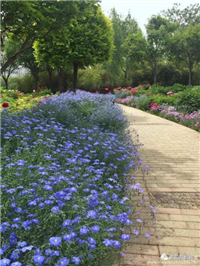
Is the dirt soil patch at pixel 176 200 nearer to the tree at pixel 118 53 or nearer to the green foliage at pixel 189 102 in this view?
the green foliage at pixel 189 102

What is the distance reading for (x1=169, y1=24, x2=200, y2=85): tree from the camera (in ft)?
84.5

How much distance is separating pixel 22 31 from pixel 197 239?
5110 millimetres

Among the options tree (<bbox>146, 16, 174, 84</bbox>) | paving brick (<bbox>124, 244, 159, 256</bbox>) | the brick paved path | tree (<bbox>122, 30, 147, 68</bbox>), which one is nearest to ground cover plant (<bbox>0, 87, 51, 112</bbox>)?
the brick paved path

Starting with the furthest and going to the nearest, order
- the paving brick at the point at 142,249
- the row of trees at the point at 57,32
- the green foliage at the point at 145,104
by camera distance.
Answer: the green foliage at the point at 145,104 < the row of trees at the point at 57,32 < the paving brick at the point at 142,249

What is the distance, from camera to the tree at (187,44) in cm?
2575

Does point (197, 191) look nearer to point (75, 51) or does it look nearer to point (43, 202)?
point (43, 202)

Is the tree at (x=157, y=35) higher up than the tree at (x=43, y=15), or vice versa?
the tree at (x=157, y=35)

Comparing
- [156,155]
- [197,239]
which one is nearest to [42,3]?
[156,155]

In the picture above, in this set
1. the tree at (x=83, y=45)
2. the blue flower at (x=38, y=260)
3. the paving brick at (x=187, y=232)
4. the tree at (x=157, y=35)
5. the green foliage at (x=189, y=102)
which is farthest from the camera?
the tree at (x=157, y=35)

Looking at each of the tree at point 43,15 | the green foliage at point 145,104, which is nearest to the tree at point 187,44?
the green foliage at point 145,104

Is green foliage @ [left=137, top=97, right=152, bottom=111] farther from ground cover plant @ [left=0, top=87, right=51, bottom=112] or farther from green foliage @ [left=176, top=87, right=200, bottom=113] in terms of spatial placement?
ground cover plant @ [left=0, top=87, right=51, bottom=112]

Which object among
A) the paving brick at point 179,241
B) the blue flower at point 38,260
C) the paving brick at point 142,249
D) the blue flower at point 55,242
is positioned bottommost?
the paving brick at point 142,249

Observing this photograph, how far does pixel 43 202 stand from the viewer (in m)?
2.27

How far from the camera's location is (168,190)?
4.11 metres
